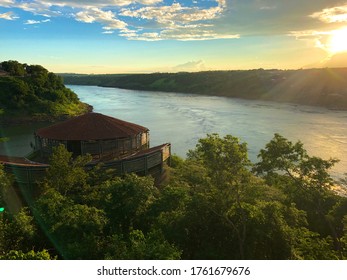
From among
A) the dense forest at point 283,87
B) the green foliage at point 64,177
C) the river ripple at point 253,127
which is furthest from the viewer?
the dense forest at point 283,87

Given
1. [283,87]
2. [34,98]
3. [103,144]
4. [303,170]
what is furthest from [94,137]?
[283,87]

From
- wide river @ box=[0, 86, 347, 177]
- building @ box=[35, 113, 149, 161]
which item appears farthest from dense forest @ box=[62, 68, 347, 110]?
building @ box=[35, 113, 149, 161]

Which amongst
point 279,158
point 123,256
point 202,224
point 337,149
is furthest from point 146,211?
point 337,149

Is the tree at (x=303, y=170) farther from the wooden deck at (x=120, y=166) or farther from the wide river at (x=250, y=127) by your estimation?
the wide river at (x=250, y=127)

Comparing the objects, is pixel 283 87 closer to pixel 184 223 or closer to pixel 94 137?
pixel 94 137

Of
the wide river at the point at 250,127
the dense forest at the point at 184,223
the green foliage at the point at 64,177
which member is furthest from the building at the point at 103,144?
the wide river at the point at 250,127

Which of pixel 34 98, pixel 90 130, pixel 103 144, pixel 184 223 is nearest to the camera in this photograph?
pixel 184 223
